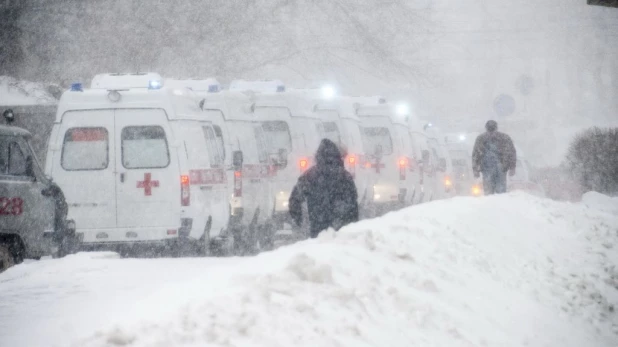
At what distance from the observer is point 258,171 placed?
1686cm

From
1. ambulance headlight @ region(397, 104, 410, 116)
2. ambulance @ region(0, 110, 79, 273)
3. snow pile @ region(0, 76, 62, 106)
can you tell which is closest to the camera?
ambulance @ region(0, 110, 79, 273)

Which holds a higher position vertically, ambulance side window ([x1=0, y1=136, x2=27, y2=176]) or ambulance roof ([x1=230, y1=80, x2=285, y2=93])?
ambulance roof ([x1=230, y1=80, x2=285, y2=93])

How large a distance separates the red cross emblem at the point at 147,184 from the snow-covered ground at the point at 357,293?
67.7 inches

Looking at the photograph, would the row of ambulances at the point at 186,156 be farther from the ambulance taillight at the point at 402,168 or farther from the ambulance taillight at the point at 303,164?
the ambulance taillight at the point at 402,168

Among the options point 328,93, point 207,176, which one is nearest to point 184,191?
point 207,176

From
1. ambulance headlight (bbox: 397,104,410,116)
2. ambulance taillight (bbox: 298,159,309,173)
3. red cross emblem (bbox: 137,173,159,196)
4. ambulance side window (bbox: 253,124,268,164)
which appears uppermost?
ambulance headlight (bbox: 397,104,410,116)

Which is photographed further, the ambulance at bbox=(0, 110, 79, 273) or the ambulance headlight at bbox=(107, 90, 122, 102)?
the ambulance headlight at bbox=(107, 90, 122, 102)

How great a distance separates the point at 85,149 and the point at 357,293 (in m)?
7.39

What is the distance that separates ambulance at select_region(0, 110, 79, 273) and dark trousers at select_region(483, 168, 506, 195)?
8.82m

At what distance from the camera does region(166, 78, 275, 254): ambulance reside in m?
15.7

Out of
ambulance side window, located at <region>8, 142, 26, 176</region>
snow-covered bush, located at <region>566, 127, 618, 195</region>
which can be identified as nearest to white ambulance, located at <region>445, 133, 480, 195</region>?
snow-covered bush, located at <region>566, 127, 618, 195</region>

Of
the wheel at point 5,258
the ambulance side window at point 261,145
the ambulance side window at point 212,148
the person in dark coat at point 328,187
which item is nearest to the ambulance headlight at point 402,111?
the ambulance side window at point 261,145

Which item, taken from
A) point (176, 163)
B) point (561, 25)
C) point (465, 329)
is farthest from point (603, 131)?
point (561, 25)

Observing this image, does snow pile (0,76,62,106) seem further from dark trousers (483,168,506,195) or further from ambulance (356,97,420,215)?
dark trousers (483,168,506,195)
